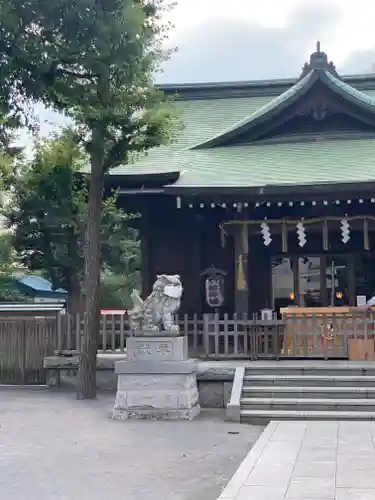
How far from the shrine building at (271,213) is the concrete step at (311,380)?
3008 mm

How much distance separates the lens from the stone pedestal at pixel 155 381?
12539 mm

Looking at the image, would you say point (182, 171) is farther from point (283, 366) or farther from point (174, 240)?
point (283, 366)

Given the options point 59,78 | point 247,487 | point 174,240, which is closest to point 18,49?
point 59,78

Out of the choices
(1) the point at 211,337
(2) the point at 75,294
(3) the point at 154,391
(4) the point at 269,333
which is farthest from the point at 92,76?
(2) the point at 75,294

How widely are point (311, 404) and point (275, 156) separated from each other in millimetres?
7883

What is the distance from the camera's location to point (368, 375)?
13477 mm

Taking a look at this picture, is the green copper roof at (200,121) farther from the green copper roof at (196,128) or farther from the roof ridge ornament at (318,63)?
the roof ridge ornament at (318,63)

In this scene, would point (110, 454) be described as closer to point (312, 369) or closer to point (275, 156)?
point (312, 369)

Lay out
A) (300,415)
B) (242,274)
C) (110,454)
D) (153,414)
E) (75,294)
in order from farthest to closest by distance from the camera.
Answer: (75,294) < (242,274) < (153,414) < (300,415) < (110,454)

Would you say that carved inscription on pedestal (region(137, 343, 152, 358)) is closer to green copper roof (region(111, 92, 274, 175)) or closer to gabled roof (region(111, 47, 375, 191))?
gabled roof (region(111, 47, 375, 191))

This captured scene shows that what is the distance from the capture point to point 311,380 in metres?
13.4

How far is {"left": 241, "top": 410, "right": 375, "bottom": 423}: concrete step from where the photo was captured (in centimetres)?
1185

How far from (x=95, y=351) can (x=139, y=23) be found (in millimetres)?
7202

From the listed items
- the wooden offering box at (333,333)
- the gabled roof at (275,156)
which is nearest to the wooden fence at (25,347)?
the gabled roof at (275,156)
